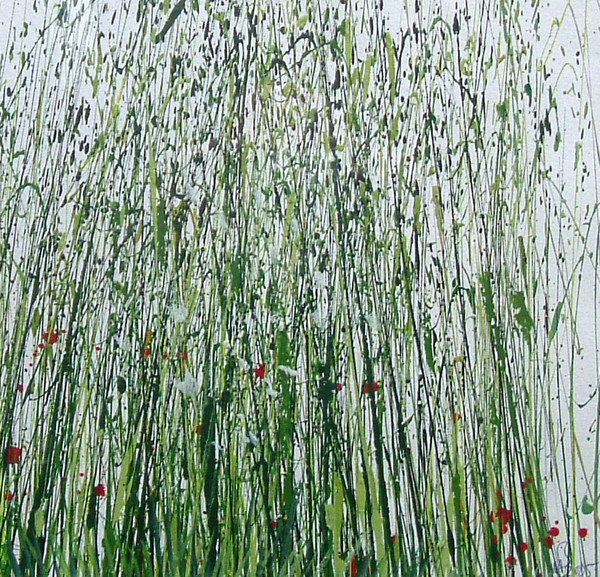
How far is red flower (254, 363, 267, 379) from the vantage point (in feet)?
4.52

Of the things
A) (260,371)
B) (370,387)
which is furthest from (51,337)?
(370,387)

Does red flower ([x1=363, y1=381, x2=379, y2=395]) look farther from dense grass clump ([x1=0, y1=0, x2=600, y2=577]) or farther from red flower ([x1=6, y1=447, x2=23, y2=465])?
red flower ([x1=6, y1=447, x2=23, y2=465])

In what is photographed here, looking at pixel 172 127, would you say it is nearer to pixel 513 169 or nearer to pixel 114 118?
pixel 114 118

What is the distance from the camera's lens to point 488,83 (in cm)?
150

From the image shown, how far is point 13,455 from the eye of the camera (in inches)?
53.6

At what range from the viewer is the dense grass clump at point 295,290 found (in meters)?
1.35

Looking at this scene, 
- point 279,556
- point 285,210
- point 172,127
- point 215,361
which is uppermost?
point 172,127

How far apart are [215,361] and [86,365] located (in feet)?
0.81

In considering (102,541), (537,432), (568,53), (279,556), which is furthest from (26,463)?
(568,53)

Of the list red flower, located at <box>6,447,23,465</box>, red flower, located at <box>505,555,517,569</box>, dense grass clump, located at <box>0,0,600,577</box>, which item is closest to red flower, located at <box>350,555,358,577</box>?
dense grass clump, located at <box>0,0,600,577</box>
